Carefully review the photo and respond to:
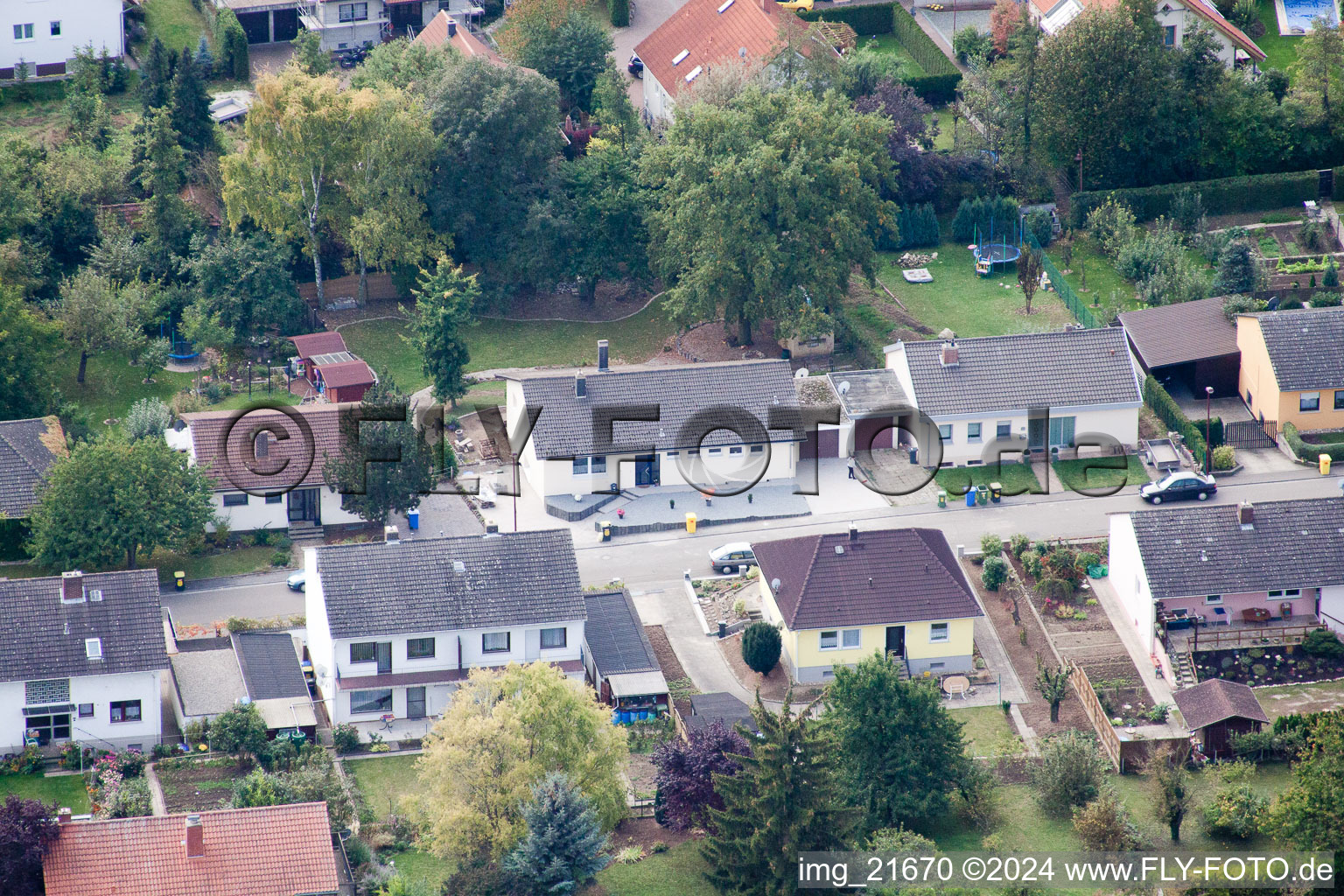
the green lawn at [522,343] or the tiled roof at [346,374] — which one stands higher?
the green lawn at [522,343]

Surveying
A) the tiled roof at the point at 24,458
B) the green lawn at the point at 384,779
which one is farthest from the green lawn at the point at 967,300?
the tiled roof at the point at 24,458

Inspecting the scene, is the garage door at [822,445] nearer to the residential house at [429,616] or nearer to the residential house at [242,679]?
the residential house at [429,616]

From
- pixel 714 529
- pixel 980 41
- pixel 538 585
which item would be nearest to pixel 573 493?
pixel 714 529

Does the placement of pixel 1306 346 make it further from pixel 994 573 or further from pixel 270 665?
pixel 270 665

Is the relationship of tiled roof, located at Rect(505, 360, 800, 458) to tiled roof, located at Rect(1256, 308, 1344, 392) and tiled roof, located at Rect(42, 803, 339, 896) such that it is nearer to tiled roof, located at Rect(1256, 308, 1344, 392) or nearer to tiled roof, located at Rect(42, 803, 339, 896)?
tiled roof, located at Rect(1256, 308, 1344, 392)

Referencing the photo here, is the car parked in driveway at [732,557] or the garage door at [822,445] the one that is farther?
the garage door at [822,445]

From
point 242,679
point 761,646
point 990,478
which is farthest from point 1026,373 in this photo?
point 242,679

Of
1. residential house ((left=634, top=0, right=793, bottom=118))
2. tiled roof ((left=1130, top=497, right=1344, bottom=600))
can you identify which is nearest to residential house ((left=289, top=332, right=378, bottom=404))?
residential house ((left=634, top=0, right=793, bottom=118))
